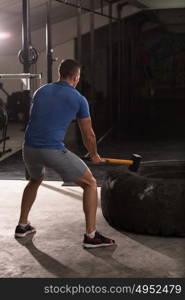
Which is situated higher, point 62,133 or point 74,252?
point 62,133

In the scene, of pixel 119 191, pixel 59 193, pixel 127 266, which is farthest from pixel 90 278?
pixel 59 193

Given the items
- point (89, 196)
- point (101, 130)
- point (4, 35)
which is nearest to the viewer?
point (89, 196)

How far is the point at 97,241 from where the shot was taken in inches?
171

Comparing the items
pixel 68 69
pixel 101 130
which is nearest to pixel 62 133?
pixel 68 69

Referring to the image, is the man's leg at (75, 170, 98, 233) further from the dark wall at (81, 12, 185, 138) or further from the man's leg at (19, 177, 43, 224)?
the dark wall at (81, 12, 185, 138)

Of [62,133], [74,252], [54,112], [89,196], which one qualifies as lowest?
[74,252]

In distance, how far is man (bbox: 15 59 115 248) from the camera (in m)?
4.24

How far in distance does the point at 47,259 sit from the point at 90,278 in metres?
0.51

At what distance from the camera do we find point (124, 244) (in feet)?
14.5

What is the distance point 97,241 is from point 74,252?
212 mm

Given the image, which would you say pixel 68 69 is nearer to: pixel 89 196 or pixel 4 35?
pixel 89 196

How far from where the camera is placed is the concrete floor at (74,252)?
3779 millimetres

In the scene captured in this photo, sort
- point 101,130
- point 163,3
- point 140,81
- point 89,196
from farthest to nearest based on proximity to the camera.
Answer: point 140,81 → point 163,3 → point 101,130 → point 89,196

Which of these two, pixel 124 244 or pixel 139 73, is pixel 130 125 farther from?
pixel 124 244
